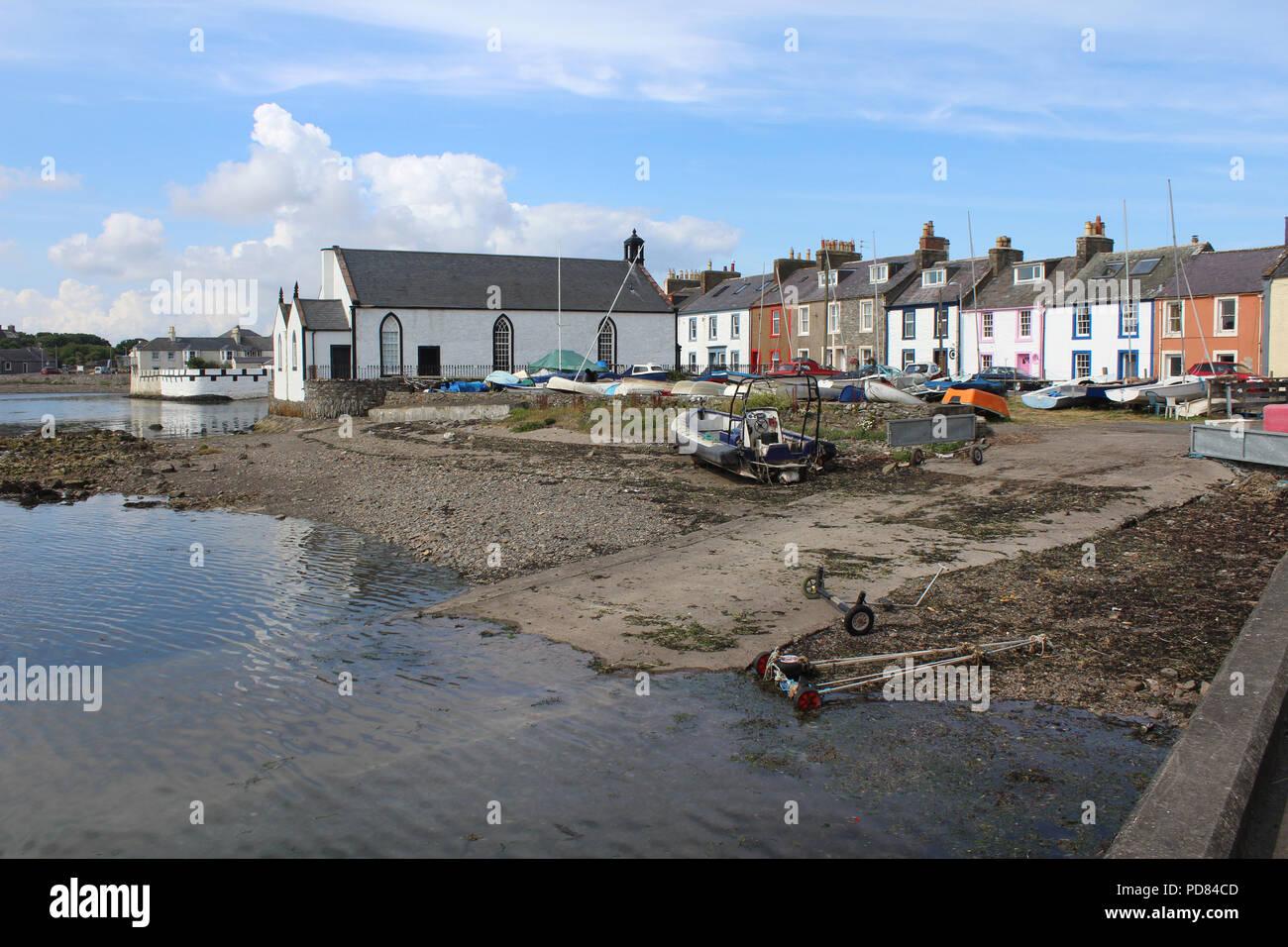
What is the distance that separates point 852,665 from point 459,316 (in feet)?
145

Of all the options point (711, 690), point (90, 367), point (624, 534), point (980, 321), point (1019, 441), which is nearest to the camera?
point (711, 690)

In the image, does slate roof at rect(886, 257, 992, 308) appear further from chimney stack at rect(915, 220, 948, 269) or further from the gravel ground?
the gravel ground

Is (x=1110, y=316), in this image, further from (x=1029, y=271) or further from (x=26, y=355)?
(x=26, y=355)

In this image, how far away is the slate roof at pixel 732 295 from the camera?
2426 inches

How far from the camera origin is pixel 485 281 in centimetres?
5162

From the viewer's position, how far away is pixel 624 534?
1420 centimetres

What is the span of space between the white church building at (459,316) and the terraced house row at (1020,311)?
812 centimetres

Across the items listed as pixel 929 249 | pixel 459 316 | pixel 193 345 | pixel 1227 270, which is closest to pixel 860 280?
pixel 929 249

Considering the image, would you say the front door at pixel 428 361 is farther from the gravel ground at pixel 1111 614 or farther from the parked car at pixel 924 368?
the gravel ground at pixel 1111 614

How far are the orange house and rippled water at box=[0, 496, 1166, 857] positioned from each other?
37.9 m
